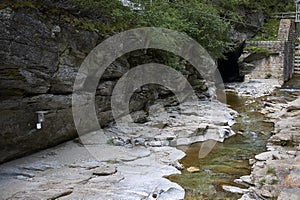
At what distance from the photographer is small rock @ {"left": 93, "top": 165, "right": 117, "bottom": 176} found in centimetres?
498

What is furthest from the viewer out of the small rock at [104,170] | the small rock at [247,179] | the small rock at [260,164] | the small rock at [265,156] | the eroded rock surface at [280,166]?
the small rock at [265,156]

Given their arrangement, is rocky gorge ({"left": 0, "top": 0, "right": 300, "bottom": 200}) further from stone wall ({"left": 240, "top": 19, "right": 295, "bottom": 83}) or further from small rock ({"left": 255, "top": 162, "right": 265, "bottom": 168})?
stone wall ({"left": 240, "top": 19, "right": 295, "bottom": 83})

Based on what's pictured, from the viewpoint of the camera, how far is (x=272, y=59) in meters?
15.9

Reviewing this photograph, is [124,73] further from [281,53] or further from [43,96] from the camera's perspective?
[281,53]

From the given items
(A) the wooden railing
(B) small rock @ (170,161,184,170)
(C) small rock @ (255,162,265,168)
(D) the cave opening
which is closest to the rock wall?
(B) small rock @ (170,161,184,170)

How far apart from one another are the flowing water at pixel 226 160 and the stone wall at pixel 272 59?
21.8 feet

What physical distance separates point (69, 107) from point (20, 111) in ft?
3.74

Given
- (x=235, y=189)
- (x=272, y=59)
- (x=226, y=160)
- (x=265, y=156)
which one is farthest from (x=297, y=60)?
(x=235, y=189)

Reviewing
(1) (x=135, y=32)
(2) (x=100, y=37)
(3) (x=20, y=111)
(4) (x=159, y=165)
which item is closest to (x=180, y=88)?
(1) (x=135, y=32)

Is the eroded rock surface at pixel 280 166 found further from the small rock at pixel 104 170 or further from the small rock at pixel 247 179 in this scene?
the small rock at pixel 104 170

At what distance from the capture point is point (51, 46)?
546 centimetres

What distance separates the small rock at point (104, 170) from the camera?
196 inches

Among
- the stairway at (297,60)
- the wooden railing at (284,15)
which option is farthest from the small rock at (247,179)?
the wooden railing at (284,15)

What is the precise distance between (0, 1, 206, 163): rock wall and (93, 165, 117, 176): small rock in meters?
1.42
